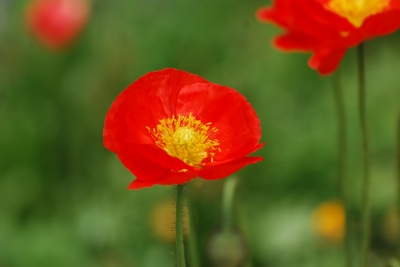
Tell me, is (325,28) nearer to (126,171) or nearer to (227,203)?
(227,203)

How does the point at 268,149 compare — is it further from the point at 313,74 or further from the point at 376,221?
the point at 313,74

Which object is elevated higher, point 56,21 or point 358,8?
point 56,21

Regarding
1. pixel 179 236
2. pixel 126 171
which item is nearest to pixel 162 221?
pixel 126 171

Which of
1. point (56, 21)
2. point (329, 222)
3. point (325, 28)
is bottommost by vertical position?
point (329, 222)

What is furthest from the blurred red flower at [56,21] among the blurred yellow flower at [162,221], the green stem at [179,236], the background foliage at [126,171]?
the green stem at [179,236]

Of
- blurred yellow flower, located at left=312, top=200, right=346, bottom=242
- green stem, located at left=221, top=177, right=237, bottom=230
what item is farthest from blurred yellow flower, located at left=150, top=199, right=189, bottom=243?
green stem, located at left=221, top=177, right=237, bottom=230

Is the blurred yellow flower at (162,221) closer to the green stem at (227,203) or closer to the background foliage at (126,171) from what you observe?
the background foliage at (126,171)

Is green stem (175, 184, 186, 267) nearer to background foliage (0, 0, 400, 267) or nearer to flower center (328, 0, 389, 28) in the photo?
flower center (328, 0, 389, 28)
